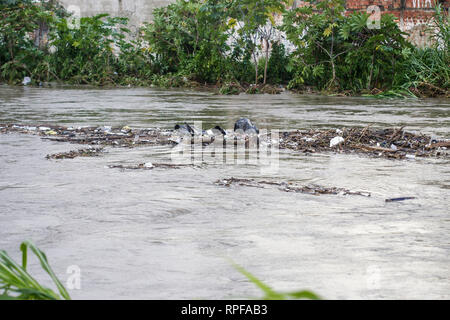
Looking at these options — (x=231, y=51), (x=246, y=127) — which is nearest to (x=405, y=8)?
(x=231, y=51)

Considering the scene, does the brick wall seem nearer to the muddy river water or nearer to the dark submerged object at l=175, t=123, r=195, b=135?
the dark submerged object at l=175, t=123, r=195, b=135

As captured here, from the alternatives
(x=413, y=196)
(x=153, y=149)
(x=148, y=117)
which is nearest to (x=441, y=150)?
(x=413, y=196)

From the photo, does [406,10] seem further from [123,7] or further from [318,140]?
[318,140]

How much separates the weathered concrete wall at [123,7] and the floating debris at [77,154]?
10020 mm

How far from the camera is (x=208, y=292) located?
6.04 feet

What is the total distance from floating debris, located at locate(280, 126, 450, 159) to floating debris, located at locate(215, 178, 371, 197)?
1230 mm

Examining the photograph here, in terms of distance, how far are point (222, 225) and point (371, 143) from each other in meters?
2.52

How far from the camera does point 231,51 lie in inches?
478

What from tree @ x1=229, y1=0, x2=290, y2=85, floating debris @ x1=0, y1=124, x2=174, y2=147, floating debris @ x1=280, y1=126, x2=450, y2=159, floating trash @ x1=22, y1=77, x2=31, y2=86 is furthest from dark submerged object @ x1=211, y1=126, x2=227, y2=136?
floating trash @ x1=22, y1=77, x2=31, y2=86

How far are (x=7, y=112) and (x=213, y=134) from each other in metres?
2.99

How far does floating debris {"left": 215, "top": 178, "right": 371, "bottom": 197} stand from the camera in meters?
3.27

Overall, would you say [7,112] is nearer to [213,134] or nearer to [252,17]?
[213,134]

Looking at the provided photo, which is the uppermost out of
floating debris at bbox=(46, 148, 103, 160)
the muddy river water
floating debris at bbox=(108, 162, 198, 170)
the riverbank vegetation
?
the riverbank vegetation

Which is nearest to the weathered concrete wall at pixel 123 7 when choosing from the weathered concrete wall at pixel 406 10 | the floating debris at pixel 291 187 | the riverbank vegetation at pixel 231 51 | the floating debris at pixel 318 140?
the weathered concrete wall at pixel 406 10
